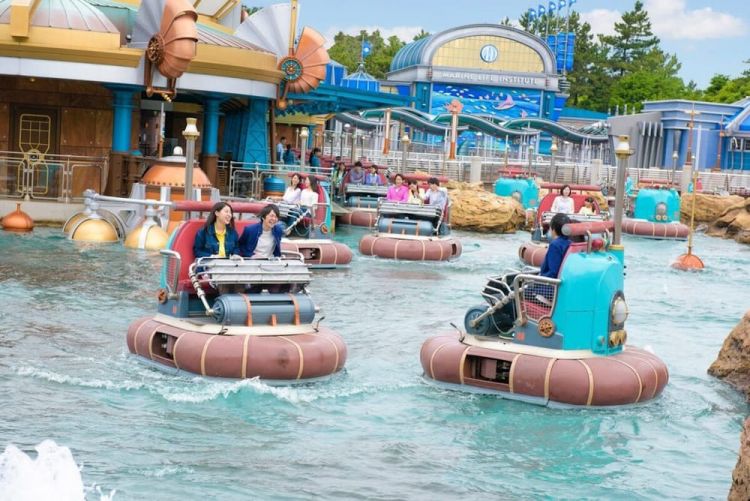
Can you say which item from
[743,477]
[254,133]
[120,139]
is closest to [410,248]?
[120,139]

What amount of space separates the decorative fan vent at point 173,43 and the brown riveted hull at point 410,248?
6189mm

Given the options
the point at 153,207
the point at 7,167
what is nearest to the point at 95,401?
the point at 153,207

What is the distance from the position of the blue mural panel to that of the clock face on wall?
1943 mm

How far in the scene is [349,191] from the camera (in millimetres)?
35594

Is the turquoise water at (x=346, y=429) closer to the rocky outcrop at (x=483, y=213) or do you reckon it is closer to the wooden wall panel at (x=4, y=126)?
the wooden wall panel at (x=4, y=126)

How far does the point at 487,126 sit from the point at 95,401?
52.0m

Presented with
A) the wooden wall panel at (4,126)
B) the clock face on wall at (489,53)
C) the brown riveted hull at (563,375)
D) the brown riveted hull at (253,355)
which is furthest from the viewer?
the clock face on wall at (489,53)

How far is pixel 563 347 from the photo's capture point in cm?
1241

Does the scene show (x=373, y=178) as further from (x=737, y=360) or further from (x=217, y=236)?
(x=217, y=236)

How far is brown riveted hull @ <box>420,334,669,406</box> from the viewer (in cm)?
1213

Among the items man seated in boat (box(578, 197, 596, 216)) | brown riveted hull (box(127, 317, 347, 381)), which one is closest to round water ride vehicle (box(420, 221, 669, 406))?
brown riveted hull (box(127, 317, 347, 381))

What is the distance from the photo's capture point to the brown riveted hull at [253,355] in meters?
12.4

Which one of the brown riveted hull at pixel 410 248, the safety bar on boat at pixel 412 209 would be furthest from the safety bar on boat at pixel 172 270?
the safety bar on boat at pixel 412 209

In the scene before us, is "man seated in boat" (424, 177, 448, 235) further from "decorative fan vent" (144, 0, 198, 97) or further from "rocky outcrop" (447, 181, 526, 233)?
"rocky outcrop" (447, 181, 526, 233)
